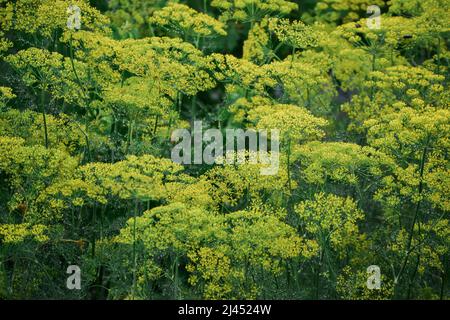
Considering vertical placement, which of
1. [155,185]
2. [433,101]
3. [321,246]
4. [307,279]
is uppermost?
[433,101]

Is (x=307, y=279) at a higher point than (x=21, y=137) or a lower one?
lower

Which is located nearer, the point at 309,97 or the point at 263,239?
the point at 263,239

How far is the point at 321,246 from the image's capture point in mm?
5539

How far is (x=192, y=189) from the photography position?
5.34 metres

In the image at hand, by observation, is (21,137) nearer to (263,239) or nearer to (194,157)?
(194,157)

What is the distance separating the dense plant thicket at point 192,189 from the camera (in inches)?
203

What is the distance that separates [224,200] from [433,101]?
245 cm

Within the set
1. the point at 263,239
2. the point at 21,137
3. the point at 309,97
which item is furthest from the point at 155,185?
the point at 309,97

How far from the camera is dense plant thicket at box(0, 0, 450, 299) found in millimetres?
5164

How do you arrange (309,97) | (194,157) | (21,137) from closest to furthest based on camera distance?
(21,137) → (194,157) → (309,97)

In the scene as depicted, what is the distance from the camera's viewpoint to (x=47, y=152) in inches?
214

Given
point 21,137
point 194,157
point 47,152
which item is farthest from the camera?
point 194,157
